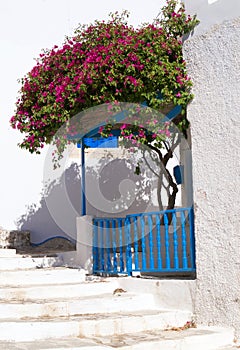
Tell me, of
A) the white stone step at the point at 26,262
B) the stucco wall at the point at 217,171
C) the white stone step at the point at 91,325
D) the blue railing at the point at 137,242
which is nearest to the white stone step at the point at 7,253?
the white stone step at the point at 26,262

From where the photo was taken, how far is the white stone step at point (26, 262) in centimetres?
891

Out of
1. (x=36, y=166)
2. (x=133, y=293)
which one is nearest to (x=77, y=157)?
(x=36, y=166)

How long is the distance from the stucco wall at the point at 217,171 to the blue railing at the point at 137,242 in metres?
0.42

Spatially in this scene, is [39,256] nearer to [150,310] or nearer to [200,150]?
[150,310]

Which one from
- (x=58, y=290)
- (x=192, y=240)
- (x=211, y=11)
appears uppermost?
(x=211, y=11)

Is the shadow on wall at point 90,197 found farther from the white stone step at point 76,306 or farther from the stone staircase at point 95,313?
the white stone step at point 76,306

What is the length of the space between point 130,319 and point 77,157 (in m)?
5.35

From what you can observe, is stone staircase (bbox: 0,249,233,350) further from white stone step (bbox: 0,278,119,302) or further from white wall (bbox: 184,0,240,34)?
white wall (bbox: 184,0,240,34)

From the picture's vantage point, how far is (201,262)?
7.15 meters

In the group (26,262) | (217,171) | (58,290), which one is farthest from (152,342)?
(26,262)

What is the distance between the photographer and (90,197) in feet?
38.4

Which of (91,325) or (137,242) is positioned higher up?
(137,242)

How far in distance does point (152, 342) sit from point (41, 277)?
261 cm

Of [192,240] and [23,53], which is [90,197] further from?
[192,240]
